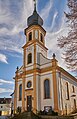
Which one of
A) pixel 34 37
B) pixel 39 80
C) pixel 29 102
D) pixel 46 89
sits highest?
pixel 34 37

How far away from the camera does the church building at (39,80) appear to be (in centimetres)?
2634

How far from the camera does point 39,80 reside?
28.7 m

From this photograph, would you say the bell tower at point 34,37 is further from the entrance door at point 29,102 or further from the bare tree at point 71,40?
the bare tree at point 71,40

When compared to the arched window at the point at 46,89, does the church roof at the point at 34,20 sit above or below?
above

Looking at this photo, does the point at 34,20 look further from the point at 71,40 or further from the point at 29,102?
the point at 71,40

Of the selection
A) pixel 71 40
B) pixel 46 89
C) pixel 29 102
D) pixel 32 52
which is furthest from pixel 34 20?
pixel 71 40

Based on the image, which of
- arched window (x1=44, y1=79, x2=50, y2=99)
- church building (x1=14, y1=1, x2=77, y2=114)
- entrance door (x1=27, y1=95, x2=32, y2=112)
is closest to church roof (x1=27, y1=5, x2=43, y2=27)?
church building (x1=14, y1=1, x2=77, y2=114)

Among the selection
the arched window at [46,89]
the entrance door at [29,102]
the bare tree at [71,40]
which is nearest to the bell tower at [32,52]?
the entrance door at [29,102]

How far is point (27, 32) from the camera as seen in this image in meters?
34.6

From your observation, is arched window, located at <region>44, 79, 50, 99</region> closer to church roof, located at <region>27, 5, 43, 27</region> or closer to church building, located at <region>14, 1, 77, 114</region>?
church building, located at <region>14, 1, 77, 114</region>

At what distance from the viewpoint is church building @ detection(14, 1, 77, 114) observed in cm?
2634

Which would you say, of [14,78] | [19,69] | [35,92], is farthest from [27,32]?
[35,92]

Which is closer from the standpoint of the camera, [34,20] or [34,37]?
[34,37]

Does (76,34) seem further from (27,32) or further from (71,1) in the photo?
(27,32)
